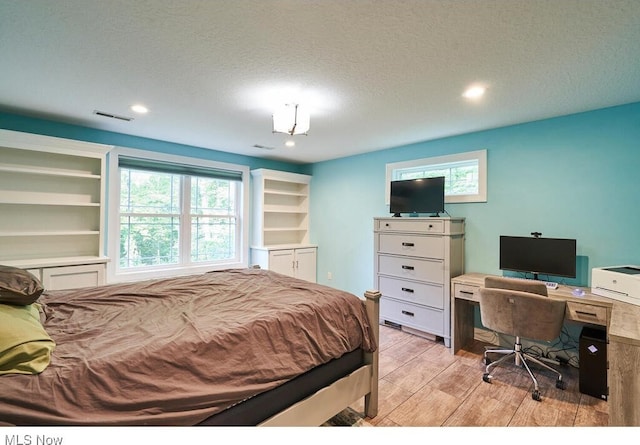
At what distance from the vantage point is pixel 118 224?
3568 millimetres

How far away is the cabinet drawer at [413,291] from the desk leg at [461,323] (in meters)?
0.15

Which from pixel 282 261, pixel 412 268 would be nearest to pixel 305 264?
pixel 282 261

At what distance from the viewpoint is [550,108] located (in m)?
2.61

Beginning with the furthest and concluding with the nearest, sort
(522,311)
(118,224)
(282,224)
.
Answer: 1. (282,224)
2. (118,224)
3. (522,311)

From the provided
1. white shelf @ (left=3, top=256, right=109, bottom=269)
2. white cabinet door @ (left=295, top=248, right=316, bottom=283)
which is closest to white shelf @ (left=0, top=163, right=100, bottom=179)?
white shelf @ (left=3, top=256, right=109, bottom=269)

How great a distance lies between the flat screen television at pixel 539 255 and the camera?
2.60 m

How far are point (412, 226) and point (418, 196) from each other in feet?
1.36

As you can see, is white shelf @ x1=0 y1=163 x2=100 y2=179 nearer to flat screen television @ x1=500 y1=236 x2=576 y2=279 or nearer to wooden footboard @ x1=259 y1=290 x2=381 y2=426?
wooden footboard @ x1=259 y1=290 x2=381 y2=426

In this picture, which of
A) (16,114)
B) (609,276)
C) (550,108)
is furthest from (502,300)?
(16,114)

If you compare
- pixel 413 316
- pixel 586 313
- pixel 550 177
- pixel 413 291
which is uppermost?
pixel 550 177

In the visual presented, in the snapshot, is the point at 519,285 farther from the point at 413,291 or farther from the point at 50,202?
the point at 50,202

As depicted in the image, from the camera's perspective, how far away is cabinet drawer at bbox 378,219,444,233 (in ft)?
10.5

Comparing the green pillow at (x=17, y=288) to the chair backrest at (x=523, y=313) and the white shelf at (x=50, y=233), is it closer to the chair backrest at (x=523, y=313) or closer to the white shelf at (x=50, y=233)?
the white shelf at (x=50, y=233)
